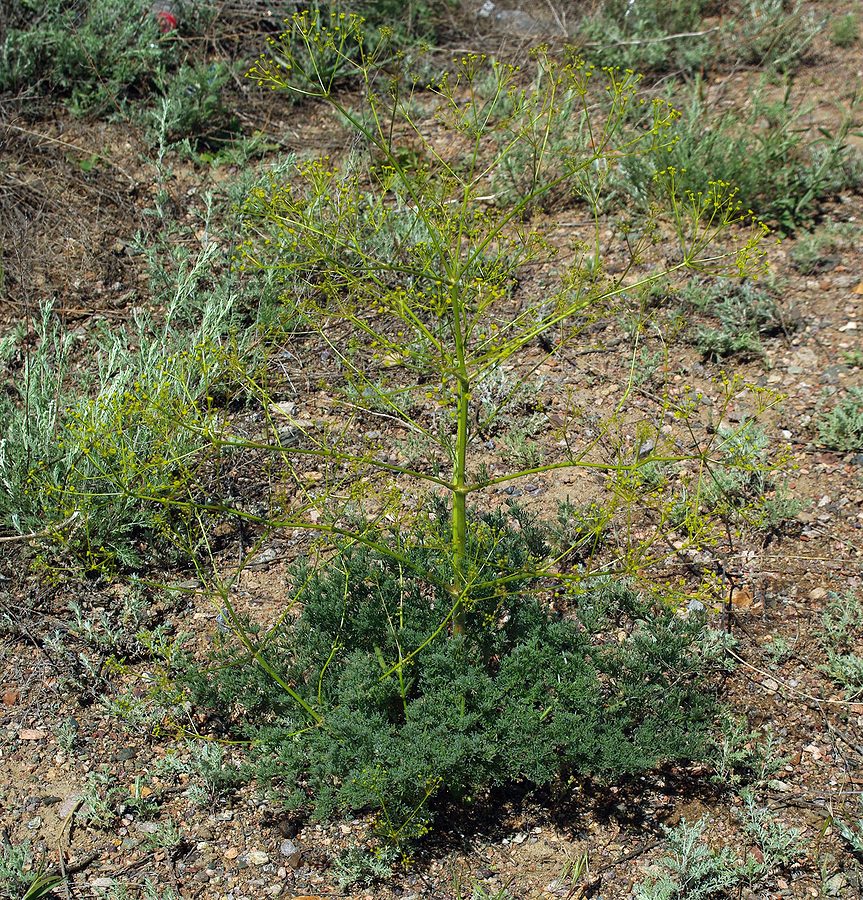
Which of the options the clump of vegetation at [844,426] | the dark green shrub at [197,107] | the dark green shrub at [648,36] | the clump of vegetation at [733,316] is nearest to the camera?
the clump of vegetation at [844,426]

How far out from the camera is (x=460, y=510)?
10.5 ft

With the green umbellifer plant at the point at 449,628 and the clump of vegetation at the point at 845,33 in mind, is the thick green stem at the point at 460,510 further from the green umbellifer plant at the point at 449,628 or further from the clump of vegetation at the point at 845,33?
the clump of vegetation at the point at 845,33

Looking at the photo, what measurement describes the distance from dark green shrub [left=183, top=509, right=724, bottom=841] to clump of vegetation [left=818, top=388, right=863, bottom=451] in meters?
1.39

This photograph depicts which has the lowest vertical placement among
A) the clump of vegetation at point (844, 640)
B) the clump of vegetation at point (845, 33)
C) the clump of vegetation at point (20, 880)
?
the clump of vegetation at point (20, 880)

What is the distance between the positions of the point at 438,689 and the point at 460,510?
23.7 inches

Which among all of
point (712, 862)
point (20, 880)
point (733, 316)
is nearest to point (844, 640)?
point (712, 862)

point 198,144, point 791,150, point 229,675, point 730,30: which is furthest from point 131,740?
point 730,30

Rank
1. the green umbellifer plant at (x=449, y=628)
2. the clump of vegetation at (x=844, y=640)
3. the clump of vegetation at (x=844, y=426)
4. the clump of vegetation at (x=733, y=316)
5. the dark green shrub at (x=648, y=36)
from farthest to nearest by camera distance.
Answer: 1. the dark green shrub at (x=648, y=36)
2. the clump of vegetation at (x=733, y=316)
3. the clump of vegetation at (x=844, y=426)
4. the clump of vegetation at (x=844, y=640)
5. the green umbellifer plant at (x=449, y=628)

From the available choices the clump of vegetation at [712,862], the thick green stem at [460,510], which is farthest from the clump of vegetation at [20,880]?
the clump of vegetation at [712,862]

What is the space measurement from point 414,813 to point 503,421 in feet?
6.95

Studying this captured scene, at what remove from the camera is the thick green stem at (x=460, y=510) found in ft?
10.1

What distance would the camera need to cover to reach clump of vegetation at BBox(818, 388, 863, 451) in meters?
4.52

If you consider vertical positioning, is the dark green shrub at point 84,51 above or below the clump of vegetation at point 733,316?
above

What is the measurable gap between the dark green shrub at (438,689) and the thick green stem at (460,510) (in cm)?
7
